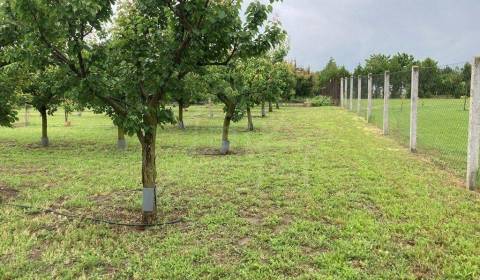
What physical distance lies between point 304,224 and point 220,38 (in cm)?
225

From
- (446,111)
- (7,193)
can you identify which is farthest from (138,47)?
(446,111)

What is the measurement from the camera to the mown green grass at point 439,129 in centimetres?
923

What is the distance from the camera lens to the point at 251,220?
5219mm

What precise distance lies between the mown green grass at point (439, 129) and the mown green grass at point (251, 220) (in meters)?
0.78

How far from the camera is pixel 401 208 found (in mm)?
5477

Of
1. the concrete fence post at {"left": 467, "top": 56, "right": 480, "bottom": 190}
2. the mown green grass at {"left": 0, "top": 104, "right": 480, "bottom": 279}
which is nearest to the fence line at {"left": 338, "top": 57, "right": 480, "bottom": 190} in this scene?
the concrete fence post at {"left": 467, "top": 56, "right": 480, "bottom": 190}

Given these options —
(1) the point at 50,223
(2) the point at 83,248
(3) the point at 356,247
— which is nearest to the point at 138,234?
(2) the point at 83,248

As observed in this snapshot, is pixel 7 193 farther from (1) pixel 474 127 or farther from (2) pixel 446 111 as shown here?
(2) pixel 446 111

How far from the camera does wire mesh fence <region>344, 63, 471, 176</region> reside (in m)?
10.0

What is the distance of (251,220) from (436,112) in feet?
37.7

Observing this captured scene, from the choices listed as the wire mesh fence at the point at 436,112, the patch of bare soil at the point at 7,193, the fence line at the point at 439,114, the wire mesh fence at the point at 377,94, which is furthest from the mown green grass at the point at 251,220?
the wire mesh fence at the point at 377,94

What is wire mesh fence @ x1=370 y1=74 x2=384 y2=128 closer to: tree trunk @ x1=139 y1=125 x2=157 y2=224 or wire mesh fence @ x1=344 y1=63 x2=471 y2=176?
wire mesh fence @ x1=344 y1=63 x2=471 y2=176

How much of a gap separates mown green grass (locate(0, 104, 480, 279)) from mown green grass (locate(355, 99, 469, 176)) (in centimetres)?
78

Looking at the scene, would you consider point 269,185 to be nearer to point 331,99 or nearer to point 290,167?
point 290,167
